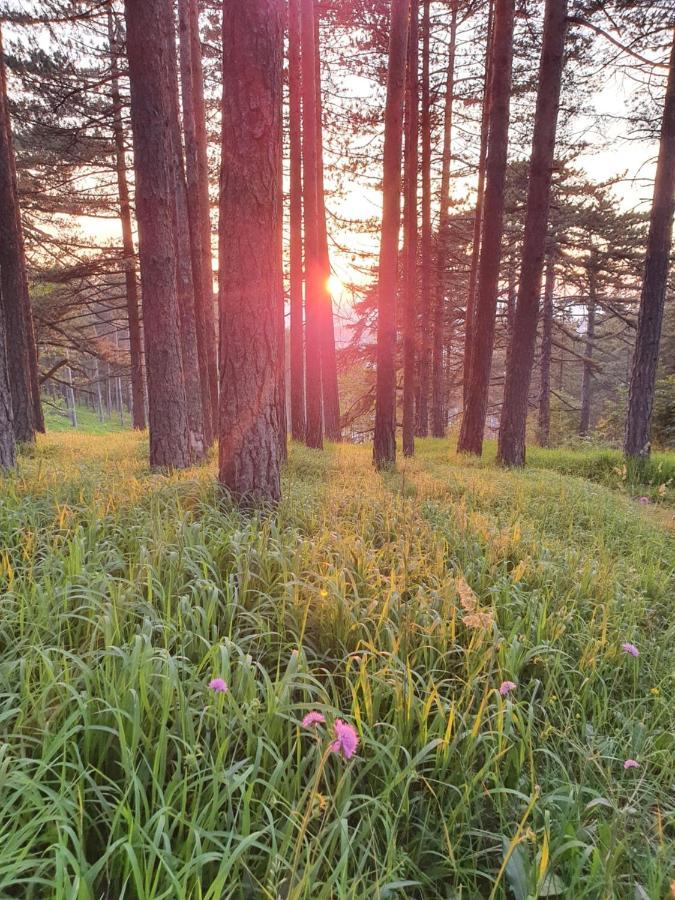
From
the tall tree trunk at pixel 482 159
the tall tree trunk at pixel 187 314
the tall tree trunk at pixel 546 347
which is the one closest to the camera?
the tall tree trunk at pixel 187 314

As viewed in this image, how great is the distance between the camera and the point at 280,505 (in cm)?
427

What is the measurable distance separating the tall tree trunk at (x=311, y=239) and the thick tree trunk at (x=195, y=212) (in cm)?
244

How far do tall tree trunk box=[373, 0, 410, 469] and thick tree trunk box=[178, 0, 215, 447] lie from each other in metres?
3.82

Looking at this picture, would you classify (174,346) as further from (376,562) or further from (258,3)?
(376,562)

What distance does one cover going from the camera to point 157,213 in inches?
240

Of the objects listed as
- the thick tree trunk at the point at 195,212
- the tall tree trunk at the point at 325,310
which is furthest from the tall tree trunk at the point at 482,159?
the thick tree trunk at the point at 195,212

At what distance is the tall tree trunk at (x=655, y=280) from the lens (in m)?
9.55

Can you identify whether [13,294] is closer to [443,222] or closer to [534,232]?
[534,232]

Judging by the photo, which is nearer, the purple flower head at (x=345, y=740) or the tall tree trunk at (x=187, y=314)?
the purple flower head at (x=345, y=740)

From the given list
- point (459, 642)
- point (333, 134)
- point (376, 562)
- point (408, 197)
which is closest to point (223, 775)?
point (459, 642)

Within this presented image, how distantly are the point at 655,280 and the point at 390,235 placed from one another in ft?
18.7

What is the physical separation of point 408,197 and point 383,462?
7225 millimetres

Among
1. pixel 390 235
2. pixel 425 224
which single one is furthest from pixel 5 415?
pixel 425 224

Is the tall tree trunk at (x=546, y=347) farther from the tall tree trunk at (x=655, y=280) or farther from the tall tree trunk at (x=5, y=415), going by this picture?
the tall tree trunk at (x=5, y=415)
